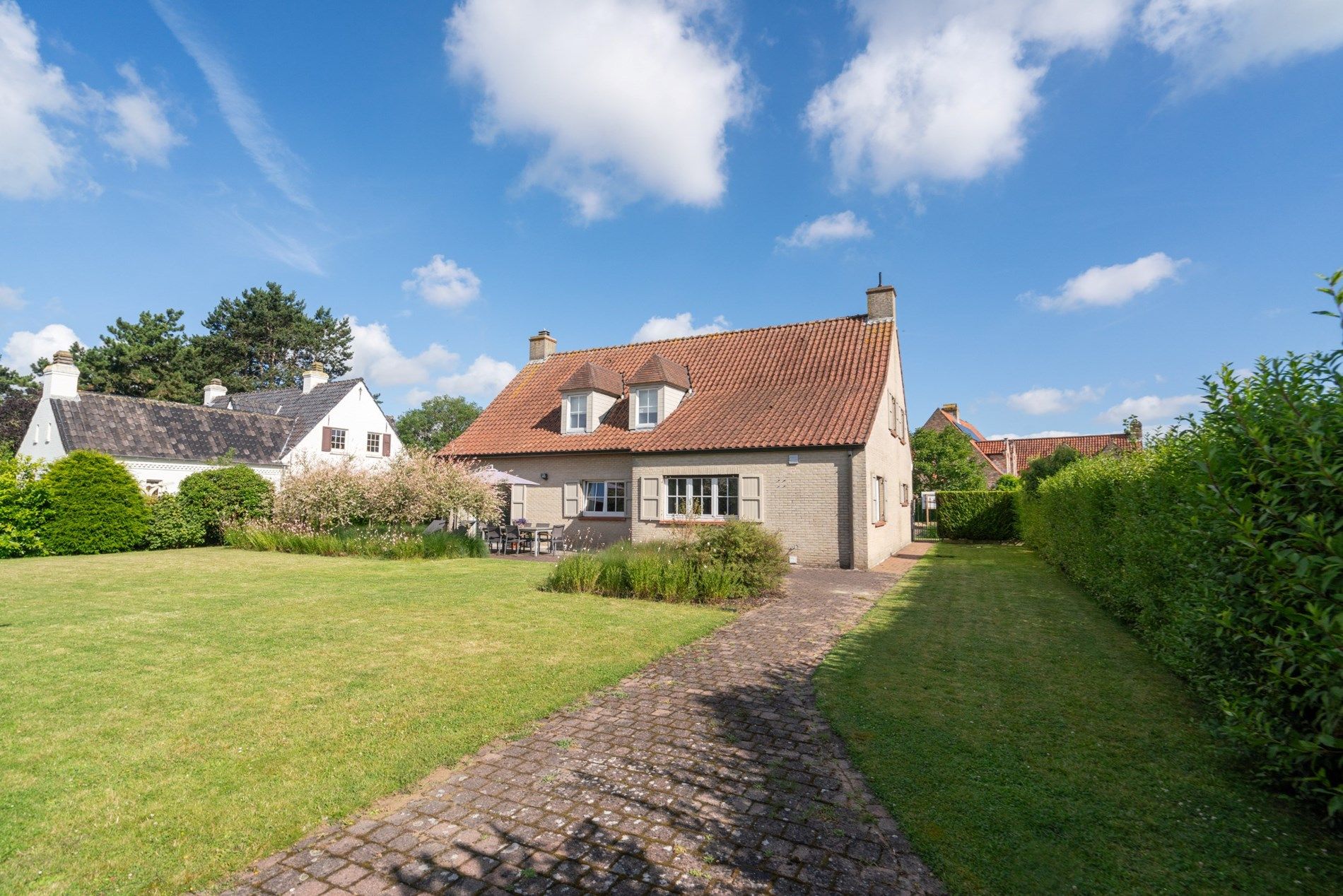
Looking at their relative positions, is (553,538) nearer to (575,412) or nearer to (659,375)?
(575,412)

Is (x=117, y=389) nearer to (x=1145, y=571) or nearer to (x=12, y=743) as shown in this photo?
(x=12, y=743)

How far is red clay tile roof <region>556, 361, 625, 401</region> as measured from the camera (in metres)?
22.1

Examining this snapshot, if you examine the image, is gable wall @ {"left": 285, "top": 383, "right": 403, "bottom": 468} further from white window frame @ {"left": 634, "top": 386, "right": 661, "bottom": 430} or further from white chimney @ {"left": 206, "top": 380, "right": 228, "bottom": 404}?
white window frame @ {"left": 634, "top": 386, "right": 661, "bottom": 430}

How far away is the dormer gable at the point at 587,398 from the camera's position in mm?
22141

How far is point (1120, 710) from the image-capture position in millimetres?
5883

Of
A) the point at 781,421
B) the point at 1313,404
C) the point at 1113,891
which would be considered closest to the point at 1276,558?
the point at 1313,404

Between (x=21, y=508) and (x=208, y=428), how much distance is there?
12699 mm

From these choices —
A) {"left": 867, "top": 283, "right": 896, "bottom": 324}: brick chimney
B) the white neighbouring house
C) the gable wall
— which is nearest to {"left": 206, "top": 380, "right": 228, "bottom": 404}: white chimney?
Result: the white neighbouring house

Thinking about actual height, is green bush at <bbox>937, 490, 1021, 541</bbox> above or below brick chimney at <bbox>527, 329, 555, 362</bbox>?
below

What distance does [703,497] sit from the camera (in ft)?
61.9

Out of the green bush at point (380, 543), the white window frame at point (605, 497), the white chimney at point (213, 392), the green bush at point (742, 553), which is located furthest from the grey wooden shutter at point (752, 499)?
the white chimney at point (213, 392)

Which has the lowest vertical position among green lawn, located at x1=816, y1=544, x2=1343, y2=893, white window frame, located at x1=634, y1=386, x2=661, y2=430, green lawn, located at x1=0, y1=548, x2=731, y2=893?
green lawn, located at x1=816, y1=544, x2=1343, y2=893

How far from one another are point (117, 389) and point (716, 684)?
59.6m

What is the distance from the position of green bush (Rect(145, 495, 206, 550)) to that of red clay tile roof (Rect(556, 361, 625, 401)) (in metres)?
13.4
